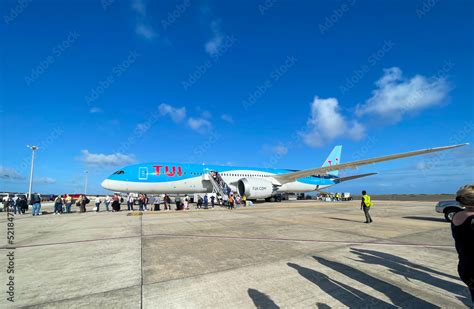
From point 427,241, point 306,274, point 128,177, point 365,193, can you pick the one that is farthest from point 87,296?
point 128,177

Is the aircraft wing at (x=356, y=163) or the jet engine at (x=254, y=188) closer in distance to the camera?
A: the aircraft wing at (x=356, y=163)

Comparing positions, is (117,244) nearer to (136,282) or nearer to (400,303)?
(136,282)

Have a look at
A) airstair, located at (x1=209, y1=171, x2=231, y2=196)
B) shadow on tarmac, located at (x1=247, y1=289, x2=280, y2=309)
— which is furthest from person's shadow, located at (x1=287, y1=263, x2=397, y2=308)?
airstair, located at (x1=209, y1=171, x2=231, y2=196)

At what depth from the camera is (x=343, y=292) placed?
3721 mm

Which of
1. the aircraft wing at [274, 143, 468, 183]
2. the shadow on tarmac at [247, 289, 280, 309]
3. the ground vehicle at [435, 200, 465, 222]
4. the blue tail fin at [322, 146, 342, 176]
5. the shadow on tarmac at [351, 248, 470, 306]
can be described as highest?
the blue tail fin at [322, 146, 342, 176]

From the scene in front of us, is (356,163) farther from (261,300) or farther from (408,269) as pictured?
Answer: (261,300)

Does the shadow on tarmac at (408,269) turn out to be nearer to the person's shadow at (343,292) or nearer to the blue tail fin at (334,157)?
the person's shadow at (343,292)

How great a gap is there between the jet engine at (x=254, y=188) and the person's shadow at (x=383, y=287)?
20.1 metres

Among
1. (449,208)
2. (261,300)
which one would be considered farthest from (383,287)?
(449,208)

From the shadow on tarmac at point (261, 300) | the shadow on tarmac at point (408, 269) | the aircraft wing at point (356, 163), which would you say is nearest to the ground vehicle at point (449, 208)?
the aircraft wing at point (356, 163)

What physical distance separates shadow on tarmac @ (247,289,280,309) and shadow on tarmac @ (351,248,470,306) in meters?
2.53

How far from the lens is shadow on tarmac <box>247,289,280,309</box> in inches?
131

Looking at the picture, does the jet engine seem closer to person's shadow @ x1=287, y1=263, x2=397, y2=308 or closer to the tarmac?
the tarmac

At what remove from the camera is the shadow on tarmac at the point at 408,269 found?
3.82m
